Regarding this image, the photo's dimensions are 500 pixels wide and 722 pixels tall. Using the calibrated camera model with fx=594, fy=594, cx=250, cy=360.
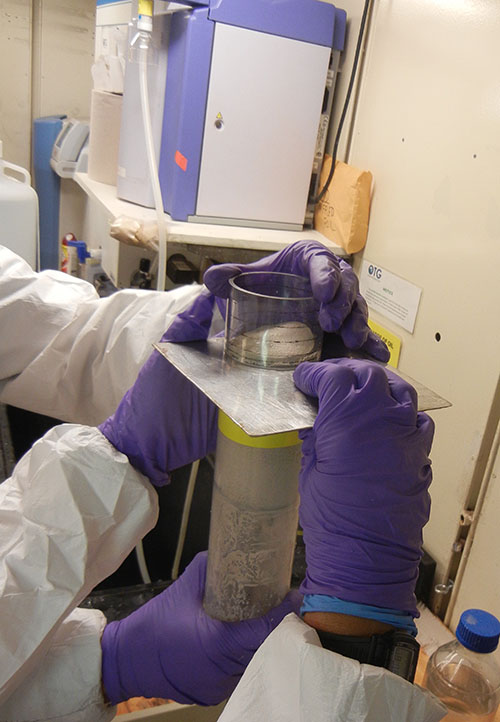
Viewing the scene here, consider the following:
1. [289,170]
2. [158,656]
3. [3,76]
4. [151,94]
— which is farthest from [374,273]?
[3,76]

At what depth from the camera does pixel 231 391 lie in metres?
0.58

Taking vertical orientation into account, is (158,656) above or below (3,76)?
below

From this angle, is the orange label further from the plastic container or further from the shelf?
the plastic container

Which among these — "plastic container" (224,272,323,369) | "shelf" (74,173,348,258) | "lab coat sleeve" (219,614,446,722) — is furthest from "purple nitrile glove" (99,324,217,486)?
"shelf" (74,173,348,258)

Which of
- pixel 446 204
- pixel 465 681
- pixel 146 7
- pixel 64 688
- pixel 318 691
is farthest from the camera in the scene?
pixel 146 7

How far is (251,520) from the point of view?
2.19ft

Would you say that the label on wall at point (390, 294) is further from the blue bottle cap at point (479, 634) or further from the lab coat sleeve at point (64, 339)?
the blue bottle cap at point (479, 634)

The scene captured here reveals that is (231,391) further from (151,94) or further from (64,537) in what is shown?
(151,94)

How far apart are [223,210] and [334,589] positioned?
3.84ft

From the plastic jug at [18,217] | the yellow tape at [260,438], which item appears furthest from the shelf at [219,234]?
the yellow tape at [260,438]

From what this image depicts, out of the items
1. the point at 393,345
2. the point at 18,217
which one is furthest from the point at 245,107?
the point at 18,217

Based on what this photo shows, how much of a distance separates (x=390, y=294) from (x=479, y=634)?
0.79 metres

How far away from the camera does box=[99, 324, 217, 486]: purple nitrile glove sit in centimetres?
81

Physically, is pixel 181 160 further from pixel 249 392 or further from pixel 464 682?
pixel 464 682
